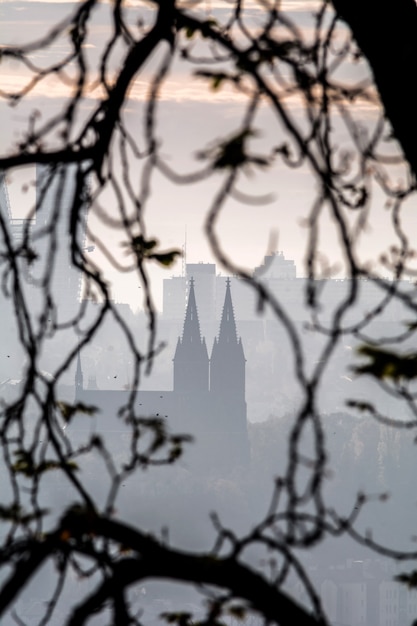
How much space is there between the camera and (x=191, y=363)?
253ft

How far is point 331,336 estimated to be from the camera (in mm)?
1837

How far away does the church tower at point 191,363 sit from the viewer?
7556 cm

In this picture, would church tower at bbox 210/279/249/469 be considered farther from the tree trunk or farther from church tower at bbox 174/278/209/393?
the tree trunk

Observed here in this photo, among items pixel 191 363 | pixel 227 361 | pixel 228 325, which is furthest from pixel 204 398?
pixel 228 325

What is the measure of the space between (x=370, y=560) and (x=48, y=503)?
22.7 m

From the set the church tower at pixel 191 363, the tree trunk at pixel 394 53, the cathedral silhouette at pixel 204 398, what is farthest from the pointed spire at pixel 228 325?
the tree trunk at pixel 394 53

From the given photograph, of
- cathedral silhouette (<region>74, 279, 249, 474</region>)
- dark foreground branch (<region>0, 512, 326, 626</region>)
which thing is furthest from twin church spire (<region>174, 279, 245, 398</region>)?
dark foreground branch (<region>0, 512, 326, 626</region>)

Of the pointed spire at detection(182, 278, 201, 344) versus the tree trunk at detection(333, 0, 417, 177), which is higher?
the tree trunk at detection(333, 0, 417, 177)

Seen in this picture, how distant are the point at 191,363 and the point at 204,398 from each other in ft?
9.54

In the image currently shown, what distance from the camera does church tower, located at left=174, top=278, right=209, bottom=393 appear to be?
7556 centimetres

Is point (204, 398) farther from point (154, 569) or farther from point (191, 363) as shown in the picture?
point (154, 569)

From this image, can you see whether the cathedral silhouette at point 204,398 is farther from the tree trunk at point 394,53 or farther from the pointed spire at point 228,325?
the tree trunk at point 394,53

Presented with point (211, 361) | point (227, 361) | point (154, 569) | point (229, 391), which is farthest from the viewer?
point (229, 391)

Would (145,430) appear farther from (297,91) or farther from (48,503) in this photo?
(48,503)
